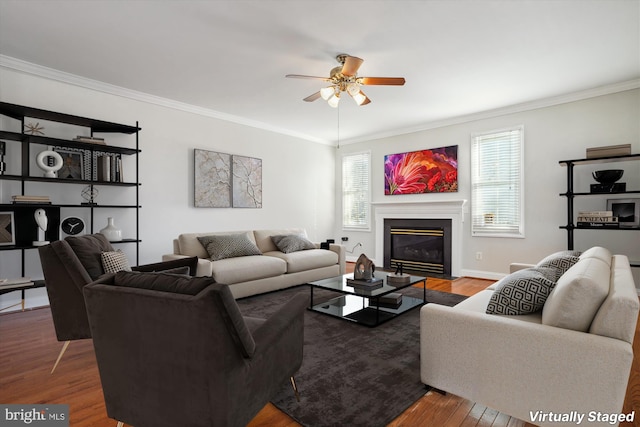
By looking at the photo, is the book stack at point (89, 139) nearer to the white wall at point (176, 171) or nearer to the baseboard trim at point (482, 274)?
the white wall at point (176, 171)

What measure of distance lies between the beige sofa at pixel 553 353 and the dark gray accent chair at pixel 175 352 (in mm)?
1014

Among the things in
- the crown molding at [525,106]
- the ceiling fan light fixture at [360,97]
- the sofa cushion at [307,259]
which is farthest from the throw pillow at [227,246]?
the crown molding at [525,106]

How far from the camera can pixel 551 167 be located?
15.2 ft

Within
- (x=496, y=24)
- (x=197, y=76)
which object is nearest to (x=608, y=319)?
(x=496, y=24)

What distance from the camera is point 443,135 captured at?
568 centimetres

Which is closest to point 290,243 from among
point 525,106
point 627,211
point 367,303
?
point 367,303

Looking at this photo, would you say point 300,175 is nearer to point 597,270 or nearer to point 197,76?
point 197,76

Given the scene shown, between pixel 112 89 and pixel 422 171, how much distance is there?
15.9 feet

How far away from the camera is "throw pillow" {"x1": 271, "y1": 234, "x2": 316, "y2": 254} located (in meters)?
4.84

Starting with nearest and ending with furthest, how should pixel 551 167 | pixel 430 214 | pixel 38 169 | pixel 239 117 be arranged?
pixel 38 169 < pixel 551 167 < pixel 239 117 < pixel 430 214

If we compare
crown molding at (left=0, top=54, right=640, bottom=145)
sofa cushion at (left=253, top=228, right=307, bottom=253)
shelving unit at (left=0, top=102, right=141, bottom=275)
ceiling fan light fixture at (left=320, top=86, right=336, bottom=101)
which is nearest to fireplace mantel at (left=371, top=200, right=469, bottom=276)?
crown molding at (left=0, top=54, right=640, bottom=145)

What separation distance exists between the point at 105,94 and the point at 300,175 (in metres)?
3.41

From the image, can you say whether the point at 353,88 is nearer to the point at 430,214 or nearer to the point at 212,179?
the point at 212,179

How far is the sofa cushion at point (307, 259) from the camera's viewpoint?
14.7 ft
